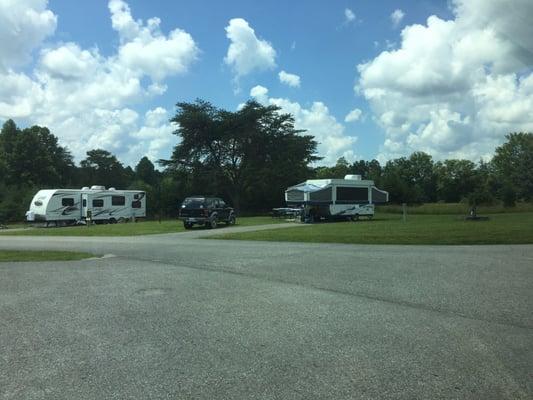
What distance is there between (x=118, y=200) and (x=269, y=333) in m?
40.8

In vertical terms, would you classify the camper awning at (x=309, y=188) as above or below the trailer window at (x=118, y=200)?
above

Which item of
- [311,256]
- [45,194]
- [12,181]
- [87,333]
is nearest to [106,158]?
[12,181]

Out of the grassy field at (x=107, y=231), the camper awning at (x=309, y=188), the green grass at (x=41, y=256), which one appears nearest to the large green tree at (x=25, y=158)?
the grassy field at (x=107, y=231)

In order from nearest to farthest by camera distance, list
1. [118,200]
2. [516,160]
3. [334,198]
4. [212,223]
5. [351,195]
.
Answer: [212,223] → [334,198] → [351,195] → [118,200] → [516,160]

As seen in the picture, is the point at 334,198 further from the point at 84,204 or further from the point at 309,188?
the point at 84,204

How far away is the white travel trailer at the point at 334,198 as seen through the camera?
124 ft

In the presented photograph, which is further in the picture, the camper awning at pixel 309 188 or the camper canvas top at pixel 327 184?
the camper canvas top at pixel 327 184

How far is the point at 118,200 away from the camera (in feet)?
149

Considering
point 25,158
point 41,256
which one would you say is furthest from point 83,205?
point 25,158

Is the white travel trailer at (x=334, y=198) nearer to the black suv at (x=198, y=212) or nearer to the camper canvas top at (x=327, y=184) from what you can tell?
the camper canvas top at (x=327, y=184)

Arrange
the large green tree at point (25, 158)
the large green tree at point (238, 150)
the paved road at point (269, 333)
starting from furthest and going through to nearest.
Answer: the large green tree at point (25, 158), the large green tree at point (238, 150), the paved road at point (269, 333)

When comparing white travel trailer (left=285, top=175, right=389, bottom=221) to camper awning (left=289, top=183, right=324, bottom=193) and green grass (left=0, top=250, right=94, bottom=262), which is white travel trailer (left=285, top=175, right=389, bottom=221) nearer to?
camper awning (left=289, top=183, right=324, bottom=193)

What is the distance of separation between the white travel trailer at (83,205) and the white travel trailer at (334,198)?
49.2ft

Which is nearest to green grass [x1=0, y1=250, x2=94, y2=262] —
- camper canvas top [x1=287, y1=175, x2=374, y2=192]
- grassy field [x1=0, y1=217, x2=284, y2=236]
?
grassy field [x1=0, y1=217, x2=284, y2=236]
